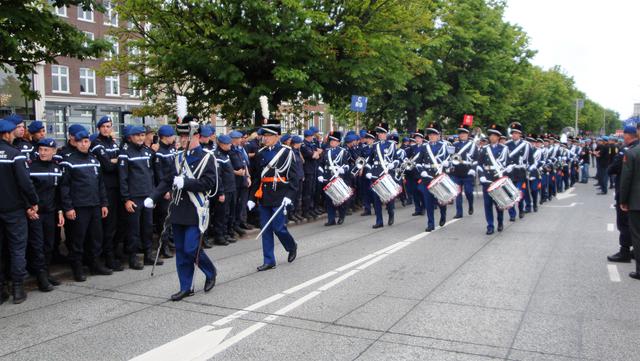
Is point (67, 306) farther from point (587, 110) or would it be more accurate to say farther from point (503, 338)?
point (587, 110)

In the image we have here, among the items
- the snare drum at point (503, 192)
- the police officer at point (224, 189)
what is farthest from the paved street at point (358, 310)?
the snare drum at point (503, 192)

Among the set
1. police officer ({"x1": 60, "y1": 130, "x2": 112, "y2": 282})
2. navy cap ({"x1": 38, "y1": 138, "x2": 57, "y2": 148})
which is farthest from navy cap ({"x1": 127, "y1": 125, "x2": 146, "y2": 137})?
navy cap ({"x1": 38, "y1": 138, "x2": 57, "y2": 148})

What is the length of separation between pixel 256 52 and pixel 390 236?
7.22m

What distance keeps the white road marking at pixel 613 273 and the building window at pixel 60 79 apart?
42.7 metres

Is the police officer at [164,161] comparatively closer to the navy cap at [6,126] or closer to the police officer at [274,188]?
the police officer at [274,188]

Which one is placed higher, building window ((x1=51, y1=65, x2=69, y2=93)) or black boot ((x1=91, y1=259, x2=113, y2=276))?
building window ((x1=51, y1=65, x2=69, y2=93))

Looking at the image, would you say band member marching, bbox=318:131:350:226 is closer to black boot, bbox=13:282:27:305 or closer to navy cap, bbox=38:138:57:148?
navy cap, bbox=38:138:57:148

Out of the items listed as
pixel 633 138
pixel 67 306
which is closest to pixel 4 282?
pixel 67 306

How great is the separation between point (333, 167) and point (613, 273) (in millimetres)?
7155

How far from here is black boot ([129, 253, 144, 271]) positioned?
949 centimetres

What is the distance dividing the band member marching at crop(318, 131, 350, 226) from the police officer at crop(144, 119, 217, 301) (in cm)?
703

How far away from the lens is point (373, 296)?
7.48m

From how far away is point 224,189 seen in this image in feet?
38.8

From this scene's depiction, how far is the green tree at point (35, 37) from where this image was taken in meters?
9.17
